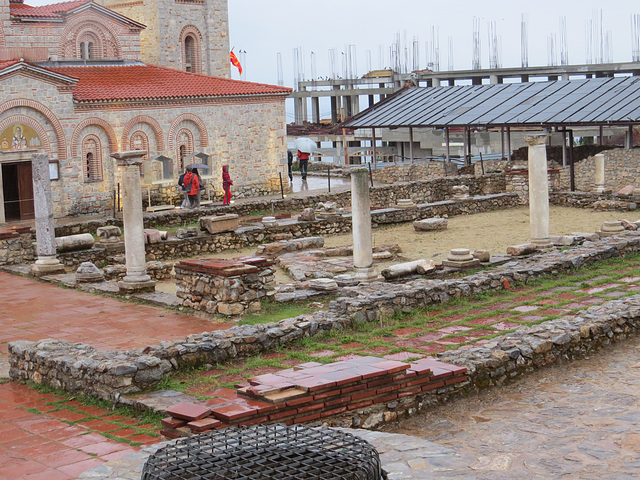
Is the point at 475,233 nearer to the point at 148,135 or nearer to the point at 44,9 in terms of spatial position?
the point at 148,135

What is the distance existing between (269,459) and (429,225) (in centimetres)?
1654

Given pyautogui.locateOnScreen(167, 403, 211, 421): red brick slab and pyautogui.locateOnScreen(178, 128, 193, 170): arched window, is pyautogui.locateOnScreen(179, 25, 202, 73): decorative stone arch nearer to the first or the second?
pyautogui.locateOnScreen(178, 128, 193, 170): arched window

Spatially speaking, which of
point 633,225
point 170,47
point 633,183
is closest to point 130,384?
point 633,225

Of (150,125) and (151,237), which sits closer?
(151,237)

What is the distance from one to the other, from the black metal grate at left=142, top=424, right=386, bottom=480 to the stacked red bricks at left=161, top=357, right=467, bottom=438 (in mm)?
1792

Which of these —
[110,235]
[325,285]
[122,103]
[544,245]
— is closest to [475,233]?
[544,245]

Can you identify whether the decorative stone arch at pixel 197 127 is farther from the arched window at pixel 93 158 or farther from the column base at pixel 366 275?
the column base at pixel 366 275

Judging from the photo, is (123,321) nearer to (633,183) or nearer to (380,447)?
(380,447)

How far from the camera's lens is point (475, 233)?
20094mm

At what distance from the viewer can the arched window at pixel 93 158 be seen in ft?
85.1

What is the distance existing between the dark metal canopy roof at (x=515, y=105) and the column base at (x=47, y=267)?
1701 cm

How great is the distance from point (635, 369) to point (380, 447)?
13.5ft

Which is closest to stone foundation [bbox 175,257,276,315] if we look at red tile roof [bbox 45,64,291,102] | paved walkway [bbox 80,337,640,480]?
paved walkway [bbox 80,337,640,480]

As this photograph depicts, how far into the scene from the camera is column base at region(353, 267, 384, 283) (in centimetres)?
1380
